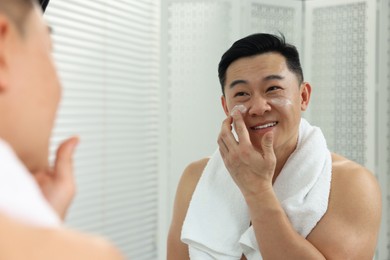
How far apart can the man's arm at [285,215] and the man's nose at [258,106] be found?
1.6 inches

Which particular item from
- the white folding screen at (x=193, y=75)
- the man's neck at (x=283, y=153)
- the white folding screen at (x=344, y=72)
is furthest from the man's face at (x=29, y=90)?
the white folding screen at (x=344, y=72)

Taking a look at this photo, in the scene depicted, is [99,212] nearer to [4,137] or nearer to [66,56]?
[66,56]

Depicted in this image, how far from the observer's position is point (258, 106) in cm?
115

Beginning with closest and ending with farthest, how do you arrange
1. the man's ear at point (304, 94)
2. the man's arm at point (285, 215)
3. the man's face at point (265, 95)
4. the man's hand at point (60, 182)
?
the man's hand at point (60, 182) < the man's arm at point (285, 215) < the man's face at point (265, 95) < the man's ear at point (304, 94)

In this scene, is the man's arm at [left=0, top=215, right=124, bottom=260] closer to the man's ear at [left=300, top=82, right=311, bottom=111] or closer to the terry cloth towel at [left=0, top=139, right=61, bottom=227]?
the terry cloth towel at [left=0, top=139, right=61, bottom=227]

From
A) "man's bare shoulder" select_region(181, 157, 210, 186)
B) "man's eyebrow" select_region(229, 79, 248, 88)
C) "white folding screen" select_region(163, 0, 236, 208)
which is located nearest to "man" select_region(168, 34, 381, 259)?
"man's eyebrow" select_region(229, 79, 248, 88)

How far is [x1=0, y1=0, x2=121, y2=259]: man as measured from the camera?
26 centimetres

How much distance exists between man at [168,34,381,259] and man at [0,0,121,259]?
30.6 inches

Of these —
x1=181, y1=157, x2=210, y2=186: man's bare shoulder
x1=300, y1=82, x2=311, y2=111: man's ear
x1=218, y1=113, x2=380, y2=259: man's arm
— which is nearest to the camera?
x1=218, y1=113, x2=380, y2=259: man's arm

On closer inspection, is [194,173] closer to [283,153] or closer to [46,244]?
[283,153]

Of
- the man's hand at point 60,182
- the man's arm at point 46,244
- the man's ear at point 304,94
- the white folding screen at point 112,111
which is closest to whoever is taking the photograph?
the man's arm at point 46,244

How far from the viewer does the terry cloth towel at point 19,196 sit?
0.89 feet

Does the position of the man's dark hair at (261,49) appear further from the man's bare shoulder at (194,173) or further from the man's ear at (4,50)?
the man's ear at (4,50)

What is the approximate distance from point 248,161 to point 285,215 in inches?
5.8
